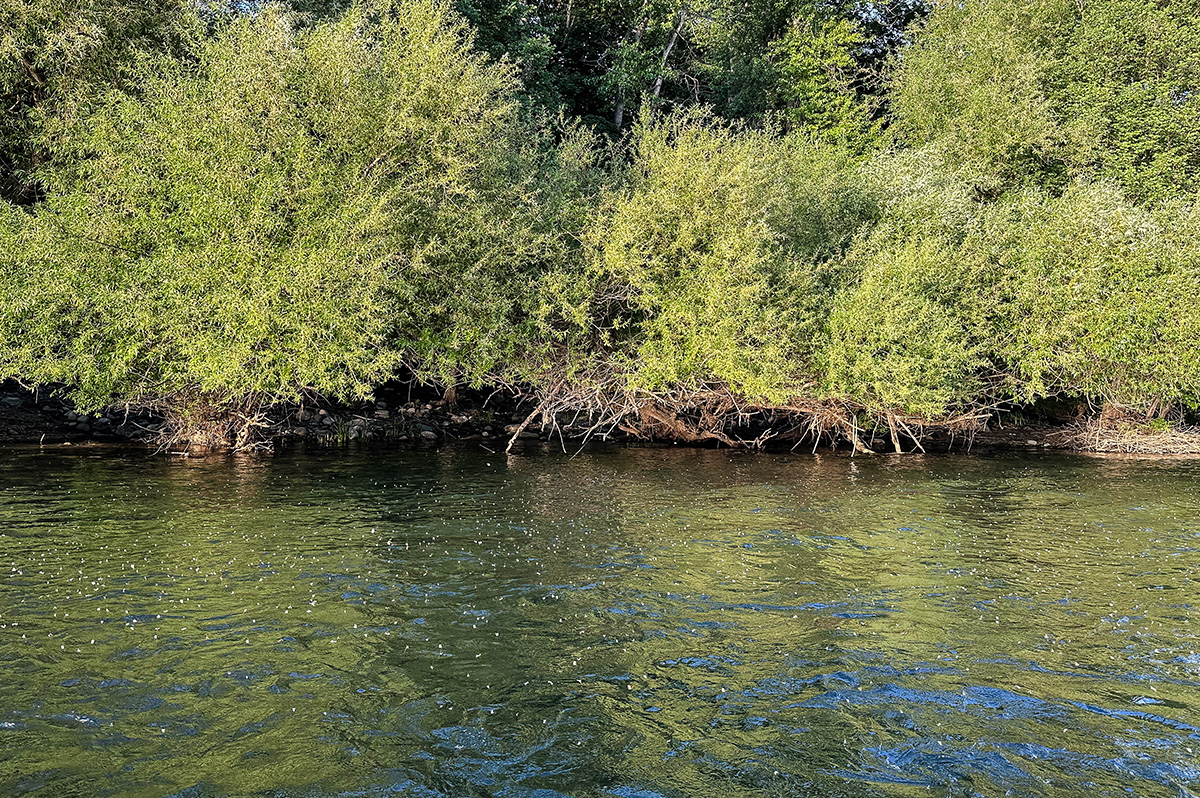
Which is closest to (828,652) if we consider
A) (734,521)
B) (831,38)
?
(734,521)

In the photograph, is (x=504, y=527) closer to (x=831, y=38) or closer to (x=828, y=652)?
(x=828, y=652)

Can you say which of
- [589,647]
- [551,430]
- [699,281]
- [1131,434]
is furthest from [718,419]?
[589,647]

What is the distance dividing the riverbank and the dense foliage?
1874mm

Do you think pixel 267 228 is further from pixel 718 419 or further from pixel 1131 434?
pixel 1131 434

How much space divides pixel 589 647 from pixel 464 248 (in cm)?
2130

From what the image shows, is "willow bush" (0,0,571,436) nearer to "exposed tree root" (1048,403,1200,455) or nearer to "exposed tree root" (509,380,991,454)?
"exposed tree root" (509,380,991,454)

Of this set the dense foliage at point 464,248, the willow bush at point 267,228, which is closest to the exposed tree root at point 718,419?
the dense foliage at point 464,248

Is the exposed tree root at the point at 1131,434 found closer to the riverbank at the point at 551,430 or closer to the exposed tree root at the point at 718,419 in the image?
the riverbank at the point at 551,430

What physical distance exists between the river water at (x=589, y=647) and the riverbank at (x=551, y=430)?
12055mm

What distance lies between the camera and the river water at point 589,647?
9352mm

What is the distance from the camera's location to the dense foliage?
28141 mm

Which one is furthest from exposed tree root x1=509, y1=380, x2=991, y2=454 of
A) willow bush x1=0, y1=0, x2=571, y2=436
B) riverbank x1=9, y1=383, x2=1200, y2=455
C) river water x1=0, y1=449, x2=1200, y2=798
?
river water x1=0, y1=449, x2=1200, y2=798

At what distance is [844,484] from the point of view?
93.9 ft

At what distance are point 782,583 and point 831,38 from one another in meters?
54.1
